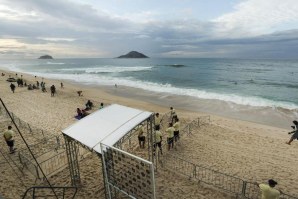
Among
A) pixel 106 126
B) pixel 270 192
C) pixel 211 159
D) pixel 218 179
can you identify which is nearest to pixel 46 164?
pixel 106 126

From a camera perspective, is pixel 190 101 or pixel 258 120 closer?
pixel 258 120

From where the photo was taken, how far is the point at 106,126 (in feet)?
32.1

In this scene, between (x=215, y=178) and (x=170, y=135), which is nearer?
(x=215, y=178)

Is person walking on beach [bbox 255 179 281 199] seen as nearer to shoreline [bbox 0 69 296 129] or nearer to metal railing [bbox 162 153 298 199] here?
metal railing [bbox 162 153 298 199]

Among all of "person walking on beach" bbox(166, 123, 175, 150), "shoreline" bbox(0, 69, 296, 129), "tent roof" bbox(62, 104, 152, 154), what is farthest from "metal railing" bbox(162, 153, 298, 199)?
"shoreline" bbox(0, 69, 296, 129)

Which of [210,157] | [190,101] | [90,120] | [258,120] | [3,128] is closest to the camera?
[90,120]

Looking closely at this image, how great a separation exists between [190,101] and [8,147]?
2442 cm

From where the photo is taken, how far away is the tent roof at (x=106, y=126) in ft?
29.4

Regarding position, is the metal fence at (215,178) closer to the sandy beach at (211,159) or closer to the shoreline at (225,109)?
the sandy beach at (211,159)

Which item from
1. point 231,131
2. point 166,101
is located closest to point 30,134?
point 231,131

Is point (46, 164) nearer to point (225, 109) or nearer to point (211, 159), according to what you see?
point (211, 159)

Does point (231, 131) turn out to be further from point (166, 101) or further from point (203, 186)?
point (166, 101)

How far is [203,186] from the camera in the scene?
11.0 m

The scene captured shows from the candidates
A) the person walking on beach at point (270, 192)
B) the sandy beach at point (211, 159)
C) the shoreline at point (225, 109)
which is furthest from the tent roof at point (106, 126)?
the shoreline at point (225, 109)
